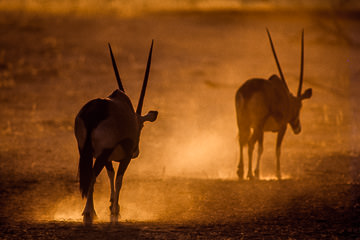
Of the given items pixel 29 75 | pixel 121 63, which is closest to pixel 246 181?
pixel 29 75

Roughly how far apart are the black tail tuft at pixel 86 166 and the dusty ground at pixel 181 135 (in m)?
0.42

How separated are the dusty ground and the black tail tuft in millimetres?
422

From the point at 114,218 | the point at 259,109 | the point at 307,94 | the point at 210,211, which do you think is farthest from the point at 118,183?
the point at 307,94

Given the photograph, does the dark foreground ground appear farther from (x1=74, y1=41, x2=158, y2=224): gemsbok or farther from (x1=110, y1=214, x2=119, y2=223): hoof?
(x1=74, y1=41, x2=158, y2=224): gemsbok

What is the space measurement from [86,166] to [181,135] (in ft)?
30.1

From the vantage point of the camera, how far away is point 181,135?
17.1 metres

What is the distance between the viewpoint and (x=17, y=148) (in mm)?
14523

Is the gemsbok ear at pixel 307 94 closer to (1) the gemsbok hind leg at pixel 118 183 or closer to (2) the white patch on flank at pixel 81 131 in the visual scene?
(1) the gemsbok hind leg at pixel 118 183

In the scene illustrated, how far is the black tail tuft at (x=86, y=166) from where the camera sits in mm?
7934

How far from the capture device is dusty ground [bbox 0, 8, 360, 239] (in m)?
8.38

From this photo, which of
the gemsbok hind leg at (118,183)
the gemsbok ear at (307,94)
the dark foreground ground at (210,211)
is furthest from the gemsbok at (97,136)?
the gemsbok ear at (307,94)

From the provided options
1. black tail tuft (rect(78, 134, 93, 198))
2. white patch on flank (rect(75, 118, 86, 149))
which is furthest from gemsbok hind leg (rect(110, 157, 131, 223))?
white patch on flank (rect(75, 118, 86, 149))

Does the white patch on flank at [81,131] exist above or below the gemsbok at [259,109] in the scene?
below

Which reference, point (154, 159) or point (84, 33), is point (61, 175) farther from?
point (84, 33)
